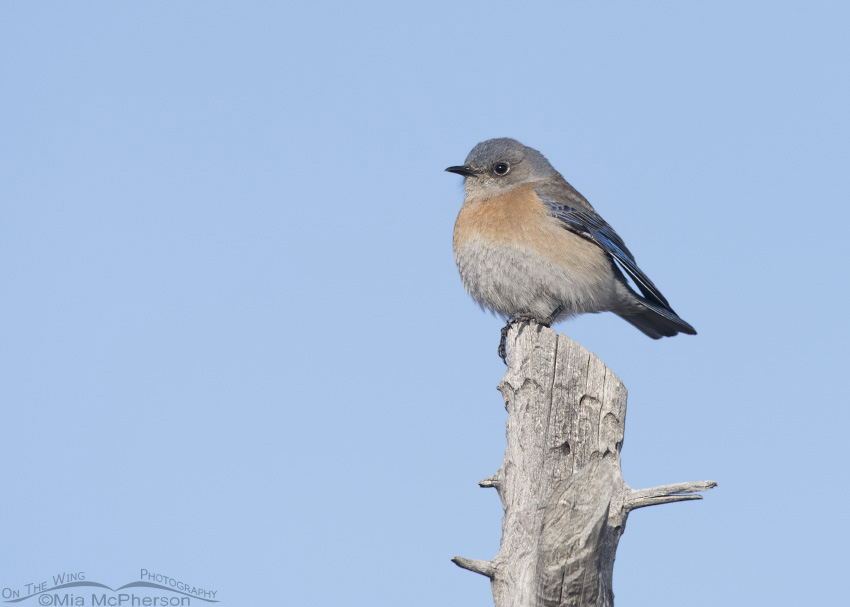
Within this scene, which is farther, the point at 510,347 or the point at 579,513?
the point at 510,347

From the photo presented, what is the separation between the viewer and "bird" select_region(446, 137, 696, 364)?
377 inches

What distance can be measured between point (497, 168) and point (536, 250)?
1656mm

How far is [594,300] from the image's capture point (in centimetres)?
999

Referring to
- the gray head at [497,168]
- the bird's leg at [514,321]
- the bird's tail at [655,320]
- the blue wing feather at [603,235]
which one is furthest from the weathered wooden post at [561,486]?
the bird's tail at [655,320]

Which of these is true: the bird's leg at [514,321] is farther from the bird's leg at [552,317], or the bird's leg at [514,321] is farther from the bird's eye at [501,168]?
the bird's eye at [501,168]

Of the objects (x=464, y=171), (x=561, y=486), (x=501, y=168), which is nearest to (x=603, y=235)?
(x=501, y=168)

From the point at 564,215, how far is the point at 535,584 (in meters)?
4.89

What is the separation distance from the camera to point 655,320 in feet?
36.4

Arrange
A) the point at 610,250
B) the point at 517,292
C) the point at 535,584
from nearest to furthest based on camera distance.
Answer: the point at 535,584 → the point at 517,292 → the point at 610,250

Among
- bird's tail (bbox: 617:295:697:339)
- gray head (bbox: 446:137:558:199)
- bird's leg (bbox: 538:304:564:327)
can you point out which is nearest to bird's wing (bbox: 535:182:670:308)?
bird's tail (bbox: 617:295:697:339)

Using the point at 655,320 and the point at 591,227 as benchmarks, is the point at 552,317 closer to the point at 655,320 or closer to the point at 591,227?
the point at 591,227

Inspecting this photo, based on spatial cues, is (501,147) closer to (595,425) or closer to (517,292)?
(517,292)

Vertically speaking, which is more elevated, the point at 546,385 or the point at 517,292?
the point at 517,292

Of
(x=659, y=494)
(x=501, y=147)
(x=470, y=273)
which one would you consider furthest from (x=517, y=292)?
(x=659, y=494)
